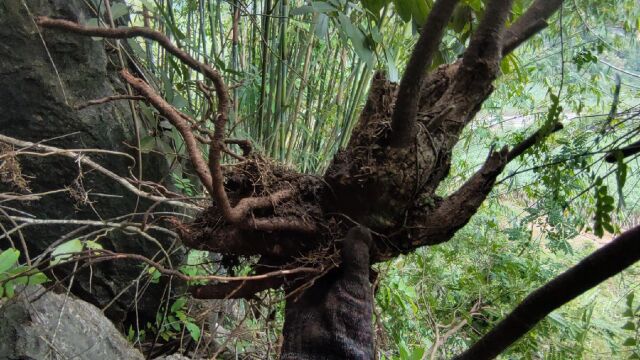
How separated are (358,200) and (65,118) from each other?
930 millimetres

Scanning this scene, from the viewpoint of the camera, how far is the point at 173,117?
59 centimetres

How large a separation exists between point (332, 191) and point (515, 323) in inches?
15.1

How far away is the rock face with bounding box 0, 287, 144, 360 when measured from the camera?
3.52ft

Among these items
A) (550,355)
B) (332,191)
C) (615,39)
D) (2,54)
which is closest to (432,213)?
(332,191)

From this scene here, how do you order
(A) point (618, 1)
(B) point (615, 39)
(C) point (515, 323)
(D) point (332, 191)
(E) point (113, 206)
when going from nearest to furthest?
1. (C) point (515, 323)
2. (D) point (332, 191)
3. (E) point (113, 206)
4. (A) point (618, 1)
5. (B) point (615, 39)

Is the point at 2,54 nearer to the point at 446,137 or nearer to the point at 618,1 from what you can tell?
the point at 446,137

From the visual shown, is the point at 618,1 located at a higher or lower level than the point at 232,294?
higher

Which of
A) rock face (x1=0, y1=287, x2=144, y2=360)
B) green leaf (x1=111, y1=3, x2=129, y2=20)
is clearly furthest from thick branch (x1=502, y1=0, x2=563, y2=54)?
rock face (x1=0, y1=287, x2=144, y2=360)

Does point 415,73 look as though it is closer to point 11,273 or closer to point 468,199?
point 468,199

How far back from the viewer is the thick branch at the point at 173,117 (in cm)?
58

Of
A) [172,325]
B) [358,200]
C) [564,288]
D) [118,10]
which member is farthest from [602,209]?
[172,325]

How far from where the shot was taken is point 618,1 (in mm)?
1825

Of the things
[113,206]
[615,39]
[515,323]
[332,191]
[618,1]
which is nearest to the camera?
[515,323]

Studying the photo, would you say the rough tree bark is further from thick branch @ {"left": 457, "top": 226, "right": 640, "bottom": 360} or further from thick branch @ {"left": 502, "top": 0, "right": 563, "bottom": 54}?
thick branch @ {"left": 457, "top": 226, "right": 640, "bottom": 360}
